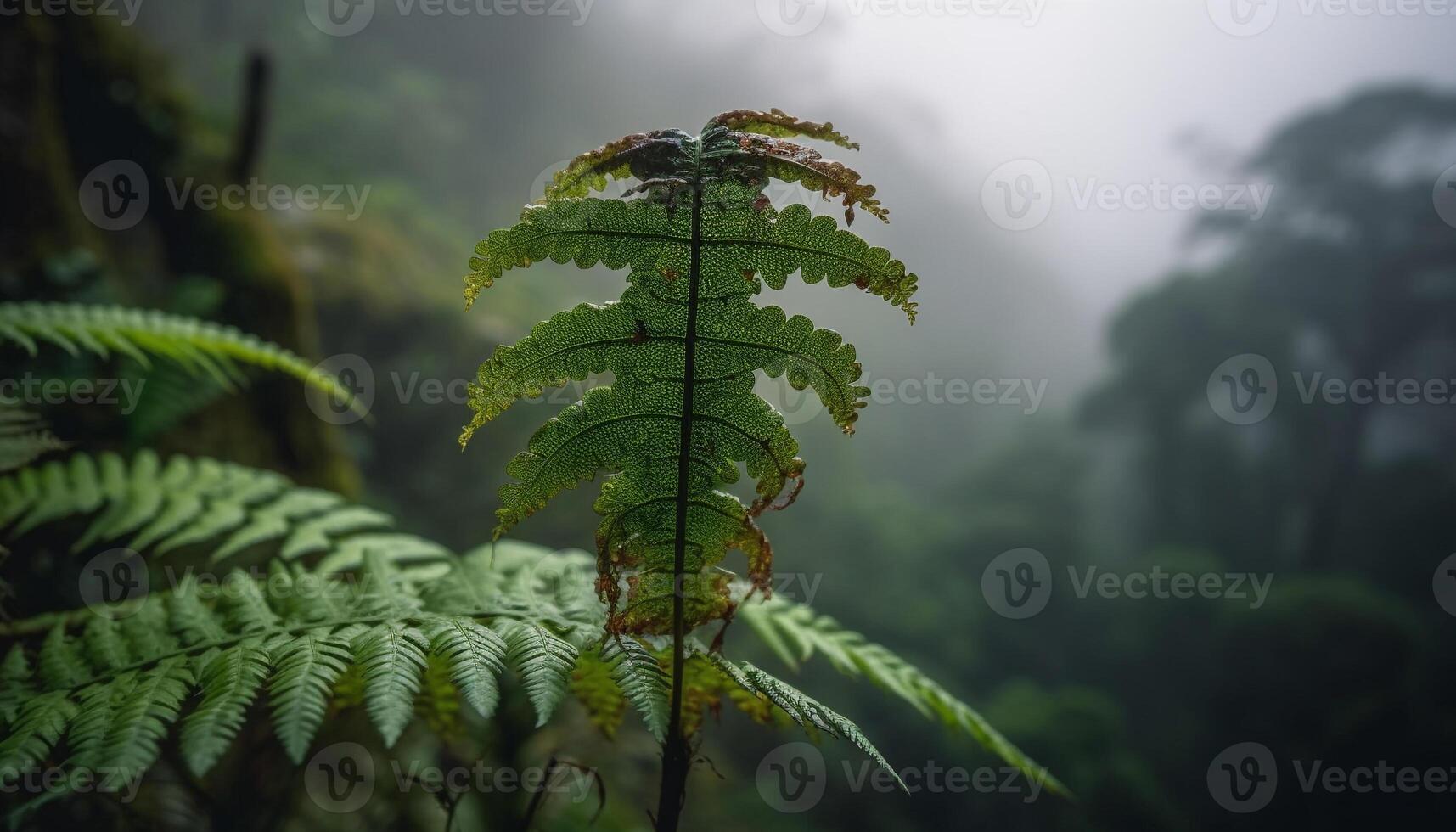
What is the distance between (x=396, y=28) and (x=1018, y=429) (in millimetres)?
18210

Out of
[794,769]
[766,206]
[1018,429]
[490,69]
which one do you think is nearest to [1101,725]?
[794,769]

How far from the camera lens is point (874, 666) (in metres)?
1.23

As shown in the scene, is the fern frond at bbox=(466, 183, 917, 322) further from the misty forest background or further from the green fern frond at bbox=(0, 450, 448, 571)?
the misty forest background

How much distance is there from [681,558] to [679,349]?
0.97 ft

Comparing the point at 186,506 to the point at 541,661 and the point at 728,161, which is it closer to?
the point at 541,661

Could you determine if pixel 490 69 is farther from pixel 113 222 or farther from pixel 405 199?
pixel 113 222

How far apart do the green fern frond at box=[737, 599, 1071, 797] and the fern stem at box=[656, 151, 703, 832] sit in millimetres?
331

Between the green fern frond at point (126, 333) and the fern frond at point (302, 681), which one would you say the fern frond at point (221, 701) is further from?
the green fern frond at point (126, 333)

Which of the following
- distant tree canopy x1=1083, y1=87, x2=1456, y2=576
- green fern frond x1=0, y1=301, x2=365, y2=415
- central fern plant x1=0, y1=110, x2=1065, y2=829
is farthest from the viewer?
Answer: distant tree canopy x1=1083, y1=87, x2=1456, y2=576

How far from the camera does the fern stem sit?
2.71 ft

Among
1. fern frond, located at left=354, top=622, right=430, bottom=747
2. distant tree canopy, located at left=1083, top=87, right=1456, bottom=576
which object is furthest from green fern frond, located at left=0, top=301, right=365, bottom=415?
distant tree canopy, located at left=1083, top=87, right=1456, bottom=576

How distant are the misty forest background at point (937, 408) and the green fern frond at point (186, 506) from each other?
1.74 feet

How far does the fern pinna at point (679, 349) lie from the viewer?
2.63ft

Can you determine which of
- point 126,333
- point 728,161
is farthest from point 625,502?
point 126,333
